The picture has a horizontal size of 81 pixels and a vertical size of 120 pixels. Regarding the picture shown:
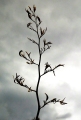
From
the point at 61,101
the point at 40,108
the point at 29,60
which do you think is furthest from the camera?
the point at 29,60

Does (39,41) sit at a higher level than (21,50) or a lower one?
higher

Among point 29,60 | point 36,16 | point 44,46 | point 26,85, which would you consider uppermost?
point 36,16

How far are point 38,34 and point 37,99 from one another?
443 cm

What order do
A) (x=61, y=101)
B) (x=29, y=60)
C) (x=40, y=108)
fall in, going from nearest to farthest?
(x=40, y=108)
(x=61, y=101)
(x=29, y=60)

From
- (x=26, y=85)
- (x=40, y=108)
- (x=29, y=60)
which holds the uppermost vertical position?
(x=29, y=60)

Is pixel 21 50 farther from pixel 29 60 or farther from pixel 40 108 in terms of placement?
pixel 40 108

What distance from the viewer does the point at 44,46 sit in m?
10.6

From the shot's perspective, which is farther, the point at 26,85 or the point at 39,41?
the point at 39,41

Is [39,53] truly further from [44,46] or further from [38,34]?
[38,34]

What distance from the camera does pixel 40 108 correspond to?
355 inches

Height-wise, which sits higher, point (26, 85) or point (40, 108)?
point (26, 85)

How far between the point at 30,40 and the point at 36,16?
174 centimetres

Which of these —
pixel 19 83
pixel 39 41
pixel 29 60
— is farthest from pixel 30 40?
pixel 19 83

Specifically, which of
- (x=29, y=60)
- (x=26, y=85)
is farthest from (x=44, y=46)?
(x=26, y=85)
